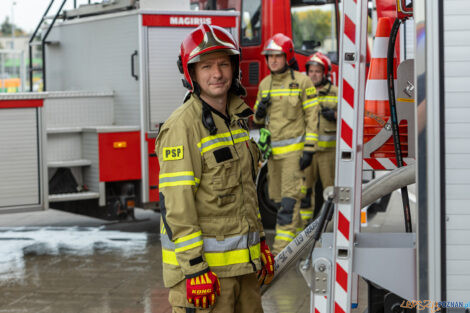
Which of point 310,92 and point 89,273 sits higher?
point 310,92

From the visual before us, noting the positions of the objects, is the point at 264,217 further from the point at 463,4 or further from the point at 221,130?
the point at 463,4

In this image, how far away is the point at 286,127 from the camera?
7922mm

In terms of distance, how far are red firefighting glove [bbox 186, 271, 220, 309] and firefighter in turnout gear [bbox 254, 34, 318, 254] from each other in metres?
4.25

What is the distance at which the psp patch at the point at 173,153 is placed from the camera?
352cm

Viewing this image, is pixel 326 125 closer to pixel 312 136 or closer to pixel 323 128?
pixel 323 128

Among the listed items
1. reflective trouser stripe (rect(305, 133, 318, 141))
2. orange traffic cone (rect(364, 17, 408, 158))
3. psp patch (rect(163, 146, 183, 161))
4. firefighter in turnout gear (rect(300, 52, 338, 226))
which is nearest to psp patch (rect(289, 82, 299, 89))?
reflective trouser stripe (rect(305, 133, 318, 141))

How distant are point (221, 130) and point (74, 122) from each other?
5331 millimetres

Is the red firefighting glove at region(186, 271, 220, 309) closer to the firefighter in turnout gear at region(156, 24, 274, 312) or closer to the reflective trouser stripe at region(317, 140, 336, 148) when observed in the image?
the firefighter in turnout gear at region(156, 24, 274, 312)

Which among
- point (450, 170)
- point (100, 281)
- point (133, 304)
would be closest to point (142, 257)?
point (100, 281)

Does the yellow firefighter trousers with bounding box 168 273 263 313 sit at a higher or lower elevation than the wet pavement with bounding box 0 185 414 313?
higher

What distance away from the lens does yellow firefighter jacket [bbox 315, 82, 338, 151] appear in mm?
8840

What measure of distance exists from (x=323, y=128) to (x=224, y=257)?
5.41 metres

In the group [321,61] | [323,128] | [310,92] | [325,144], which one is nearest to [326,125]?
[323,128]

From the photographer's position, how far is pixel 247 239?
3.67 metres
